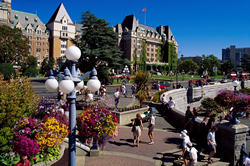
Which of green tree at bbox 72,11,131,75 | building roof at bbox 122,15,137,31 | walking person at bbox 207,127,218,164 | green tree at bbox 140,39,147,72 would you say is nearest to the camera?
walking person at bbox 207,127,218,164

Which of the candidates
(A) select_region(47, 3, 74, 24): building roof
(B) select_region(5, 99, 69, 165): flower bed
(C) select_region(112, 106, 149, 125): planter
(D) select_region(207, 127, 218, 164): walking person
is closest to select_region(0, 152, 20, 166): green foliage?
(B) select_region(5, 99, 69, 165): flower bed

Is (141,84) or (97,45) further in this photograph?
(97,45)

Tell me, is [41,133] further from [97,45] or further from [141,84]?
[97,45]

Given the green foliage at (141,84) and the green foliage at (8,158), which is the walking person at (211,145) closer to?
the green foliage at (8,158)

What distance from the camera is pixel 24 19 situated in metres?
83.5

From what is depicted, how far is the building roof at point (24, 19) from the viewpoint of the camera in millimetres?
79969

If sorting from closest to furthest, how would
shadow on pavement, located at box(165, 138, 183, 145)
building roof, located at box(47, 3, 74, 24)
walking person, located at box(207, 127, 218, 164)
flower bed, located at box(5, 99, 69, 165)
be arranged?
flower bed, located at box(5, 99, 69, 165) < walking person, located at box(207, 127, 218, 164) < shadow on pavement, located at box(165, 138, 183, 145) < building roof, located at box(47, 3, 74, 24)

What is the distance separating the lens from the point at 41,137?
5.88 metres

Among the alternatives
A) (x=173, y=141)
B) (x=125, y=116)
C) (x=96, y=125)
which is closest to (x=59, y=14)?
(x=125, y=116)

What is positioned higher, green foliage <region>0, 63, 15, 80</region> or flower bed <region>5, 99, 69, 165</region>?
green foliage <region>0, 63, 15, 80</region>

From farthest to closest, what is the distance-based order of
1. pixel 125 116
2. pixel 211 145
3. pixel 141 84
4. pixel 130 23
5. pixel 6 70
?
pixel 130 23 → pixel 6 70 → pixel 141 84 → pixel 125 116 → pixel 211 145

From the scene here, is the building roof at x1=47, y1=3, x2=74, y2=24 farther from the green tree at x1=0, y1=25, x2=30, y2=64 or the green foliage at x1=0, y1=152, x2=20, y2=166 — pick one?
the green foliage at x1=0, y1=152, x2=20, y2=166

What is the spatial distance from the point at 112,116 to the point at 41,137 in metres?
2.63

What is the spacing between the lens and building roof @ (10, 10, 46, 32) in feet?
262
